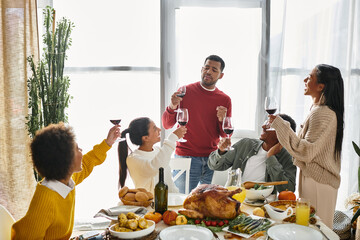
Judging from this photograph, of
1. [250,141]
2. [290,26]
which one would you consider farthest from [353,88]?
[250,141]

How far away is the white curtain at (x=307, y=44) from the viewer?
3.29m

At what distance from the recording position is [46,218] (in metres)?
1.41

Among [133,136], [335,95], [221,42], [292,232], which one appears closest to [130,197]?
[133,136]

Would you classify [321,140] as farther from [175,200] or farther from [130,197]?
[130,197]

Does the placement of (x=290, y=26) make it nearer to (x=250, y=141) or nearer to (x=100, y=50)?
(x=250, y=141)

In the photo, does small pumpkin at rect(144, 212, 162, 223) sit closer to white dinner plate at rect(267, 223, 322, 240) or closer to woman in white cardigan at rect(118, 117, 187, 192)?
white dinner plate at rect(267, 223, 322, 240)

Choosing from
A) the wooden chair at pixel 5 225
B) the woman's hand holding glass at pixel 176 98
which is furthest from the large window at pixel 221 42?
the wooden chair at pixel 5 225

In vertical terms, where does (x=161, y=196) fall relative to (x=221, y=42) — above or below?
below

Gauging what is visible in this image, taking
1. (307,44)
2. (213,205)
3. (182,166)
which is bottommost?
(182,166)

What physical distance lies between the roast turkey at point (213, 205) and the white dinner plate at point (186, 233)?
0.12 m

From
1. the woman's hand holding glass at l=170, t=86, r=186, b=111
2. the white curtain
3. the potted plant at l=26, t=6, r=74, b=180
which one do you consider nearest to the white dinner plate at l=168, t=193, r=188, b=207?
the woman's hand holding glass at l=170, t=86, r=186, b=111

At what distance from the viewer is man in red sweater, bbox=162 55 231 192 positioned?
291cm

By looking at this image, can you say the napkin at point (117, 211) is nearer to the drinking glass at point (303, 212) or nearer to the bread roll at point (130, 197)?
the bread roll at point (130, 197)

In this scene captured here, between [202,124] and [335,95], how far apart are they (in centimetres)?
107
